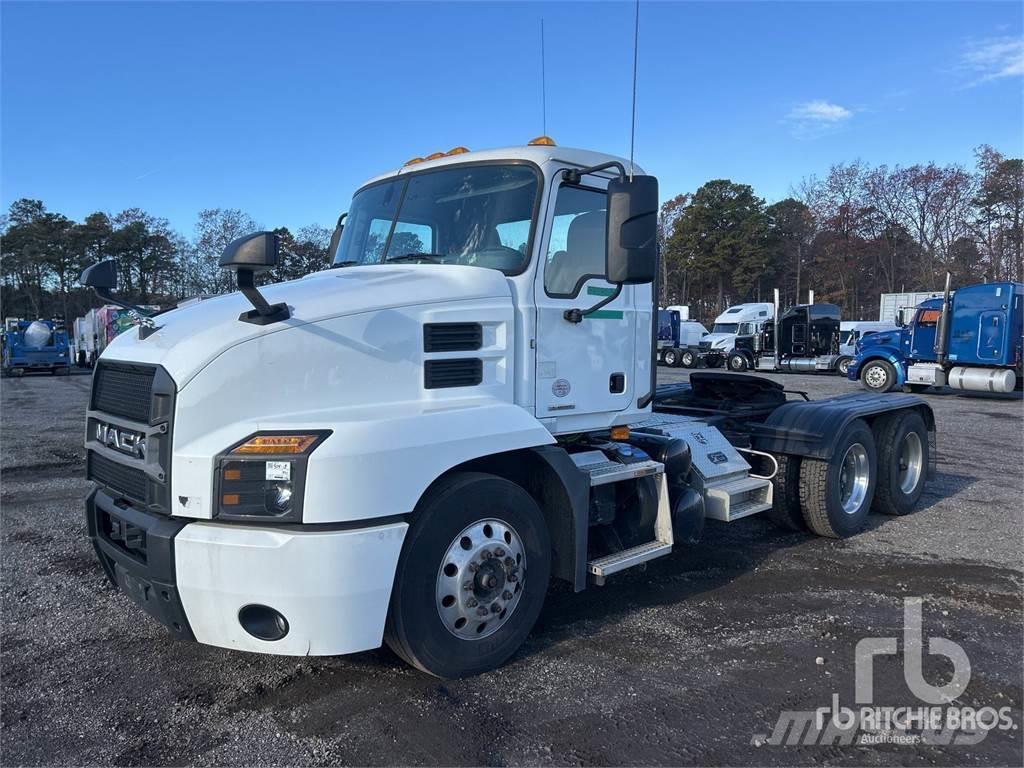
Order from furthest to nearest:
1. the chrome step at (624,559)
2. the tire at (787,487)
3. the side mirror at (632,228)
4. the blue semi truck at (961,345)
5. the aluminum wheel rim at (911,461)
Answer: the blue semi truck at (961,345)
the aluminum wheel rim at (911,461)
the tire at (787,487)
the chrome step at (624,559)
the side mirror at (632,228)

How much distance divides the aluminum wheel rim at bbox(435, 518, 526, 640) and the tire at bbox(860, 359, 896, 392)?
→ 2073 centimetres

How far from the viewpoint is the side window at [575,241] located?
418 cm

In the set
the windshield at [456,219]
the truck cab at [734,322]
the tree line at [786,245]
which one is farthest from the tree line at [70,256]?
the windshield at [456,219]

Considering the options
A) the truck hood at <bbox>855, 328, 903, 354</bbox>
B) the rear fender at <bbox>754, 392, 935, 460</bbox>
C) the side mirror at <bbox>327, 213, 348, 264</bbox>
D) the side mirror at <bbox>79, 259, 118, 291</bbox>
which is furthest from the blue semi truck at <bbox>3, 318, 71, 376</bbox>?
the rear fender at <bbox>754, 392, 935, 460</bbox>

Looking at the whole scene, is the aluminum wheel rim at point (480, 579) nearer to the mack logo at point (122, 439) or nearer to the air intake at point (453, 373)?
the air intake at point (453, 373)

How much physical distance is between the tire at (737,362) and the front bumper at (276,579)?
30.2m

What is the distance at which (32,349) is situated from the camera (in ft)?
102

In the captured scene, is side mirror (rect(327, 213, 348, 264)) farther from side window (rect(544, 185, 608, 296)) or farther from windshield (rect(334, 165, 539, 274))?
side window (rect(544, 185, 608, 296))

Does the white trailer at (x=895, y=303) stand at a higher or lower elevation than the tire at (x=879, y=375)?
higher

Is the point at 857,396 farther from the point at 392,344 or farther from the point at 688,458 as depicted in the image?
the point at 392,344

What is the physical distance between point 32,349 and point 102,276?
33.2 meters

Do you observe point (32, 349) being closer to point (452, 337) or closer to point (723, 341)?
point (723, 341)

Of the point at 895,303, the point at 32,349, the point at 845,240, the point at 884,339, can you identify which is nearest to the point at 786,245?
the point at 845,240

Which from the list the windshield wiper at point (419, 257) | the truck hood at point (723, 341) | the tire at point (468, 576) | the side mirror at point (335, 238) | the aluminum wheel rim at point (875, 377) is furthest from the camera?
the truck hood at point (723, 341)
